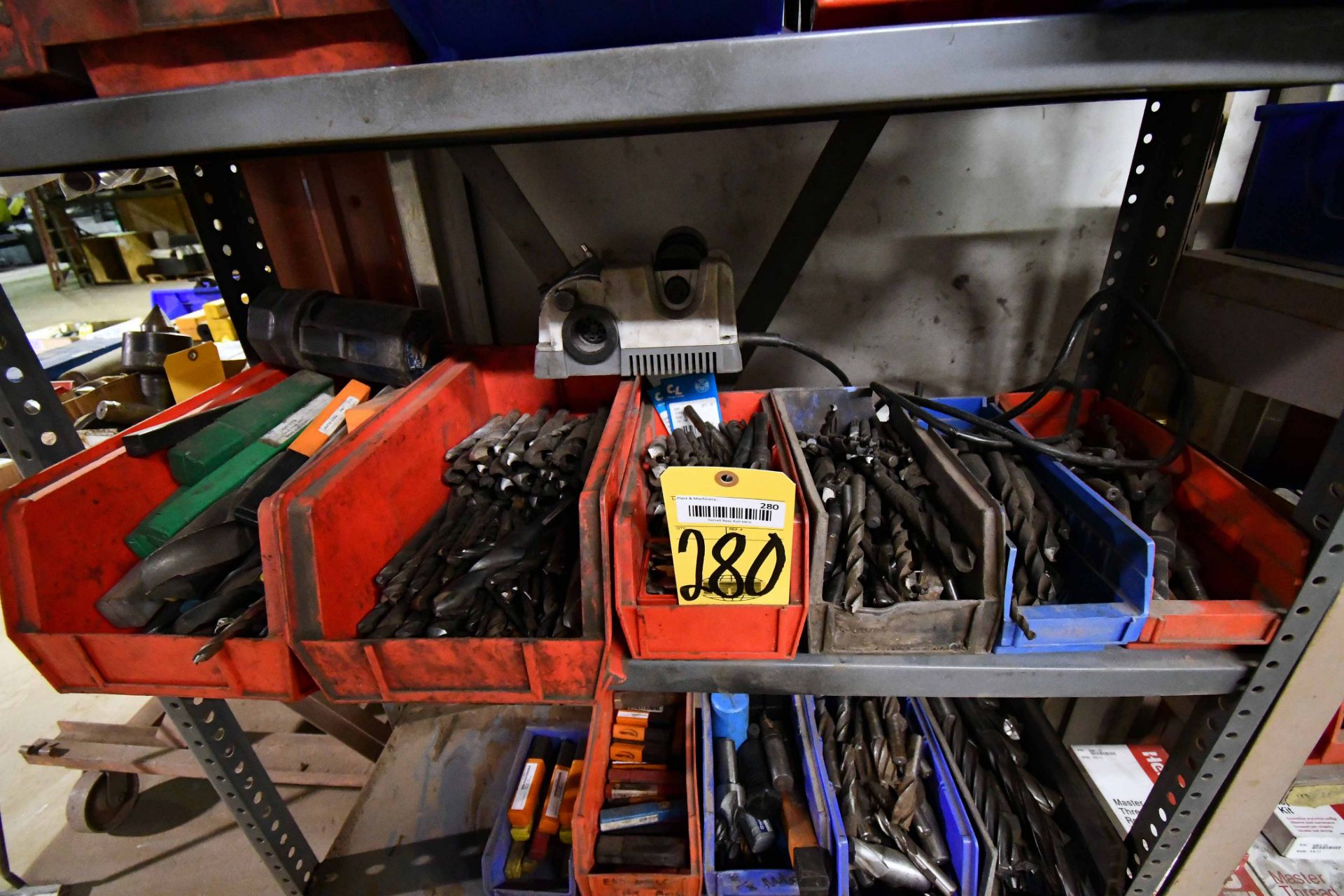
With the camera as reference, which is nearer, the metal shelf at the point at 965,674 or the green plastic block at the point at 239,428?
the metal shelf at the point at 965,674

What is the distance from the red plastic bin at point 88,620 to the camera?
2.04 feet

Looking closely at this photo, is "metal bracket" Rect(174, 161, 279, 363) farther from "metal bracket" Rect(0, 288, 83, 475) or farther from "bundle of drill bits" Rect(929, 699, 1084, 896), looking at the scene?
"bundle of drill bits" Rect(929, 699, 1084, 896)

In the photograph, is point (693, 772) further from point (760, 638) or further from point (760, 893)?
point (760, 638)

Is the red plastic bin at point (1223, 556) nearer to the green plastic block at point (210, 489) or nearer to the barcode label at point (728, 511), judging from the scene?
the barcode label at point (728, 511)

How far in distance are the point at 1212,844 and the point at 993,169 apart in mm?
1096

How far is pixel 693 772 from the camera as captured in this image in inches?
34.2

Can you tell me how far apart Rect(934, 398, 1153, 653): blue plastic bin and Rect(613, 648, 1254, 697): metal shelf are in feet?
0.07

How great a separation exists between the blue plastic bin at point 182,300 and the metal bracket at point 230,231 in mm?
1785

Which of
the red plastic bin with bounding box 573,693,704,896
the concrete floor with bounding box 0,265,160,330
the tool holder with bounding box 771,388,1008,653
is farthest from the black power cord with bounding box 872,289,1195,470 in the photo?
the concrete floor with bounding box 0,265,160,330

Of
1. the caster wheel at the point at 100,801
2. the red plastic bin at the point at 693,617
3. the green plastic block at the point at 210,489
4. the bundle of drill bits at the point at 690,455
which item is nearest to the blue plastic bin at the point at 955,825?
the red plastic bin at the point at 693,617

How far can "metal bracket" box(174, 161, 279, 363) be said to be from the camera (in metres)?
0.93

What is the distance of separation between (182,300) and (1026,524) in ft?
10.5

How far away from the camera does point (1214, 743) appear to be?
2.11ft

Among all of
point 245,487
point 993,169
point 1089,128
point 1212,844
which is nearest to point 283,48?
point 245,487
